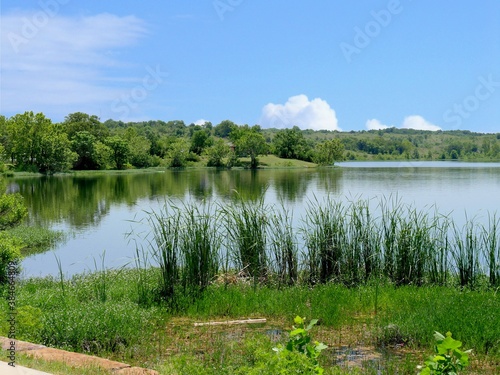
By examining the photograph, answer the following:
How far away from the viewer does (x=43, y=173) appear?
209 feet

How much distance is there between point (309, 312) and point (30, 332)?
365 cm

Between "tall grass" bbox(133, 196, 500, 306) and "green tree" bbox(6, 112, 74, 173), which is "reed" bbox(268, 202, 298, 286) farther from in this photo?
"green tree" bbox(6, 112, 74, 173)

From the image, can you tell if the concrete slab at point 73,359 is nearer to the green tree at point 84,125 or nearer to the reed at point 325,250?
the reed at point 325,250

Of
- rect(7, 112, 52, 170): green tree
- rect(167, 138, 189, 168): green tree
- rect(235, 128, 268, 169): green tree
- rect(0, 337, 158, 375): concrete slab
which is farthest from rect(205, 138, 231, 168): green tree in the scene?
rect(0, 337, 158, 375): concrete slab


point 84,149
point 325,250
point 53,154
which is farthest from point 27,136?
point 325,250

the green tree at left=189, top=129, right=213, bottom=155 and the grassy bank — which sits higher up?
the green tree at left=189, top=129, right=213, bottom=155

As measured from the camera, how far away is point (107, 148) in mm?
74000

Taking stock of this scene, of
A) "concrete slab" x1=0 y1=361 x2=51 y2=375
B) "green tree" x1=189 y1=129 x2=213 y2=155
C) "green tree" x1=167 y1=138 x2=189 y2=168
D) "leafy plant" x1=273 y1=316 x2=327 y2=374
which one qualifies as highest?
"green tree" x1=189 y1=129 x2=213 y2=155

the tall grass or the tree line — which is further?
the tree line

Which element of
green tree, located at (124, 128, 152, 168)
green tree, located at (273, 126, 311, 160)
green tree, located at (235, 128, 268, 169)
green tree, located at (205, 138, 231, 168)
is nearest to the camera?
green tree, located at (124, 128, 152, 168)

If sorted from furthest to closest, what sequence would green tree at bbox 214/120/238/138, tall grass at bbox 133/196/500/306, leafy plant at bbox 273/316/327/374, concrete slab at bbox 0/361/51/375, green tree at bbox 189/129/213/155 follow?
green tree at bbox 214/120/238/138
green tree at bbox 189/129/213/155
tall grass at bbox 133/196/500/306
concrete slab at bbox 0/361/51/375
leafy plant at bbox 273/316/327/374

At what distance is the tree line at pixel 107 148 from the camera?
206ft

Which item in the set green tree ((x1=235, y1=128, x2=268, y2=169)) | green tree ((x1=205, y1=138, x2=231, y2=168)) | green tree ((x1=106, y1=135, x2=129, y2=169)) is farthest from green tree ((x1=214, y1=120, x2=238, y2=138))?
green tree ((x1=106, y1=135, x2=129, y2=169))

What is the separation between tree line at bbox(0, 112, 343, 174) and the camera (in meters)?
62.9
